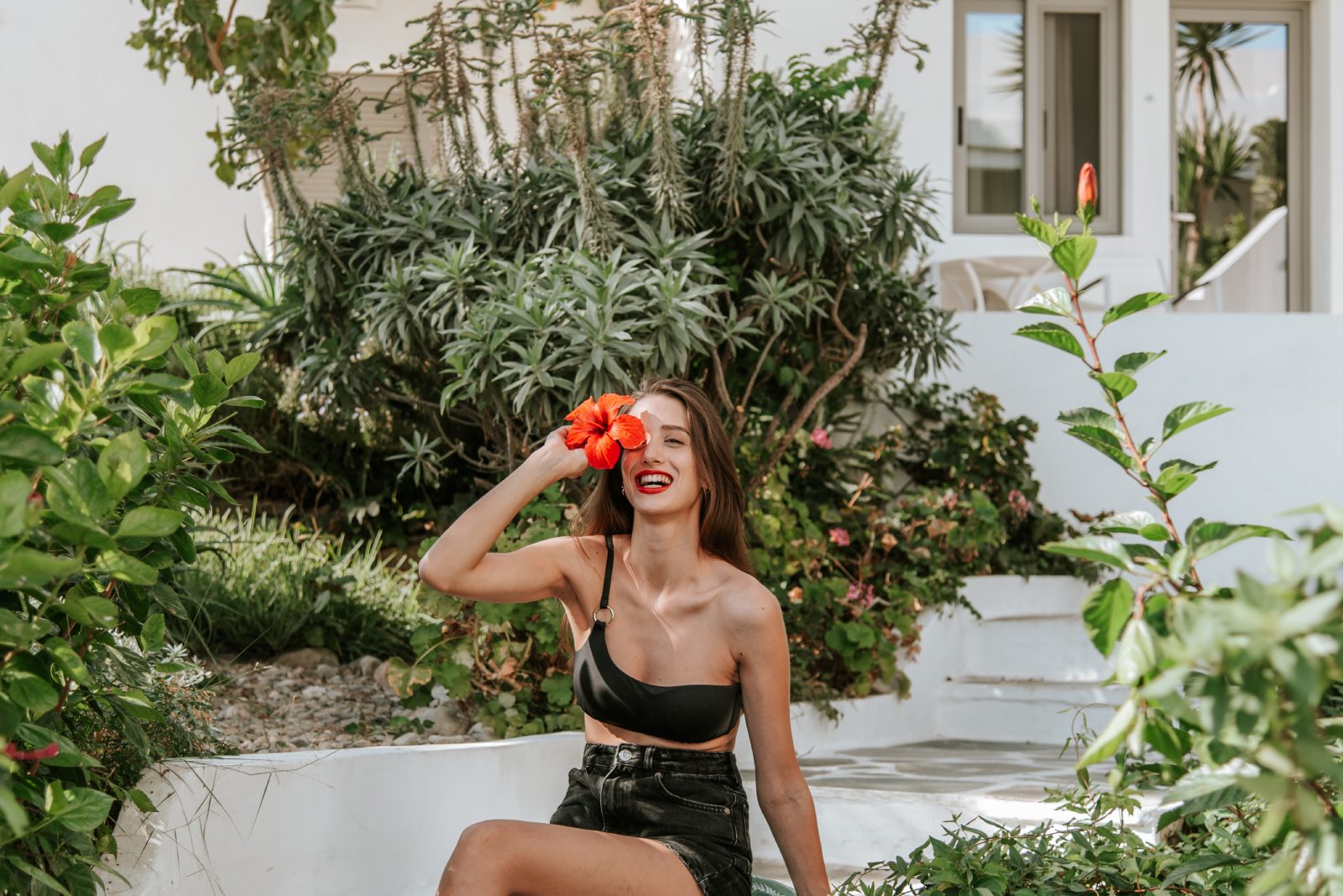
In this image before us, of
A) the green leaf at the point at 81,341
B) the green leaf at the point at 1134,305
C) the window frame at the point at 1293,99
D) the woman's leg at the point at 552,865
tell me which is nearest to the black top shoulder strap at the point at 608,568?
the woman's leg at the point at 552,865

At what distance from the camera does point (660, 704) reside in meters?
2.59

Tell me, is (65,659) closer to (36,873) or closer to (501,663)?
(36,873)

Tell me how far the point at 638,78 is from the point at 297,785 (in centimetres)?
296

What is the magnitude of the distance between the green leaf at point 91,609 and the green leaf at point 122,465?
13 centimetres

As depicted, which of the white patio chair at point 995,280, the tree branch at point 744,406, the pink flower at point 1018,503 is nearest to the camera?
the tree branch at point 744,406

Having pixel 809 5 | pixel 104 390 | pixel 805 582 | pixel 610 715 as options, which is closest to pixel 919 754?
pixel 805 582

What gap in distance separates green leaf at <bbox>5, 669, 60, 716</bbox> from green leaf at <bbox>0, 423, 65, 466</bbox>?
0.87 feet

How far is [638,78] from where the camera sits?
16.0 feet

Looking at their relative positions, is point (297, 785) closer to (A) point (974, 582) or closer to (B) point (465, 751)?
(B) point (465, 751)

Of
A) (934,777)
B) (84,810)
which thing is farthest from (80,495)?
(934,777)

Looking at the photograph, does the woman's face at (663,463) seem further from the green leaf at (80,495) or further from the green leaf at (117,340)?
the green leaf at (80,495)

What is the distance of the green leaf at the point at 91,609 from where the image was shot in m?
1.54

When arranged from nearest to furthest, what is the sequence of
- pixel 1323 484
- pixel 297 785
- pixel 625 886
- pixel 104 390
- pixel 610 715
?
pixel 104 390 < pixel 625 886 < pixel 610 715 < pixel 297 785 < pixel 1323 484

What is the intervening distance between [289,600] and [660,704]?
227cm
